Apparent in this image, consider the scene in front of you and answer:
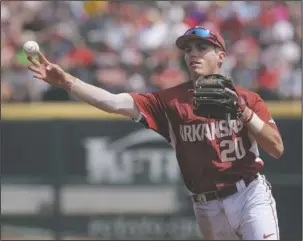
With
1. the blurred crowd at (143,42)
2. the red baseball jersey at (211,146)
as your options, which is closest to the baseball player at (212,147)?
the red baseball jersey at (211,146)

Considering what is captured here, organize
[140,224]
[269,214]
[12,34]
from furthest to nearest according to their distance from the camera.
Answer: [12,34], [140,224], [269,214]

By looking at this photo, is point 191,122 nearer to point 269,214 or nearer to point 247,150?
point 247,150

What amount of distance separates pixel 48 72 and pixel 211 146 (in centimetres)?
117

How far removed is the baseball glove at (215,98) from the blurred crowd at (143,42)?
5.75 m

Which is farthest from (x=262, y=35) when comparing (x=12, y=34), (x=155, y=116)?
(x=155, y=116)

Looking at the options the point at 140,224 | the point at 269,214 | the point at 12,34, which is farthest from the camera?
the point at 12,34

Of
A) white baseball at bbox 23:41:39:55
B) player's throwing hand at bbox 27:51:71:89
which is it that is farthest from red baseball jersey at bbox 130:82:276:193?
white baseball at bbox 23:41:39:55

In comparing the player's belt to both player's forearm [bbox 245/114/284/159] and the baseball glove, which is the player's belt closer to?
player's forearm [bbox 245/114/284/159]

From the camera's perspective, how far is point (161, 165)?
968 cm

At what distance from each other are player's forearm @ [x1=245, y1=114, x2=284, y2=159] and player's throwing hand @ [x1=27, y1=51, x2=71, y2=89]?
4.03 feet

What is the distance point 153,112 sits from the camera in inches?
218

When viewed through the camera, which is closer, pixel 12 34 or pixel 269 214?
pixel 269 214

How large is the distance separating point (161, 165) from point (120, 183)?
536mm

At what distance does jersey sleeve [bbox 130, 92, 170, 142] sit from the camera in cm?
549
